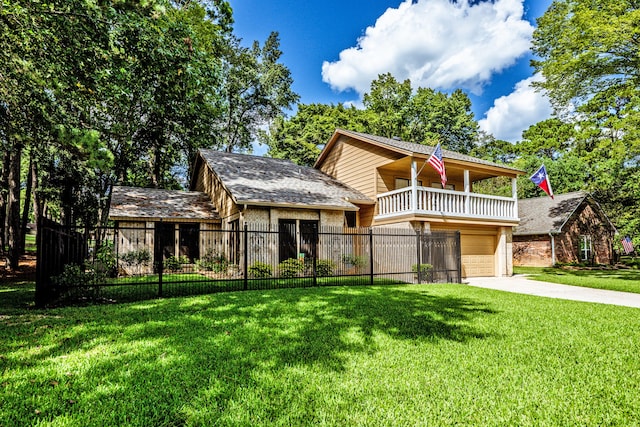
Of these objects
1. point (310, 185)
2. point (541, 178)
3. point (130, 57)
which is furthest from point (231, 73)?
point (541, 178)

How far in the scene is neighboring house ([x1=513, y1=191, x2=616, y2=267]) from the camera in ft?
76.1

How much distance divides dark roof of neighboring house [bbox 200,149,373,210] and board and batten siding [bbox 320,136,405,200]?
456 millimetres

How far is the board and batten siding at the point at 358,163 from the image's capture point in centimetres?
1642

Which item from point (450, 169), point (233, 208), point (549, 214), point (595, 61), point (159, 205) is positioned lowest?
point (549, 214)

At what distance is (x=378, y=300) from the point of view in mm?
8141

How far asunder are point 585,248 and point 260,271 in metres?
24.8

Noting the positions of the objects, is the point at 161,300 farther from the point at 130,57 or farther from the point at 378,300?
the point at 130,57

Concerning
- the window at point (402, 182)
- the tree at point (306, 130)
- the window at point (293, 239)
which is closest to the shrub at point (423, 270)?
the window at point (293, 239)

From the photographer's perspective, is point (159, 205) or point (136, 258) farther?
point (159, 205)

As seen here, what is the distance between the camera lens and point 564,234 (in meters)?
23.4

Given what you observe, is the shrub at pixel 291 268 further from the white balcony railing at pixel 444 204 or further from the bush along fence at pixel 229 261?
the white balcony railing at pixel 444 204

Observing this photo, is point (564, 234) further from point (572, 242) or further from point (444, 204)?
point (444, 204)

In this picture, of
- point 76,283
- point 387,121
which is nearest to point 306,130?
point 387,121

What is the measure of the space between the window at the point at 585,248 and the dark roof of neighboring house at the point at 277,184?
1850cm
